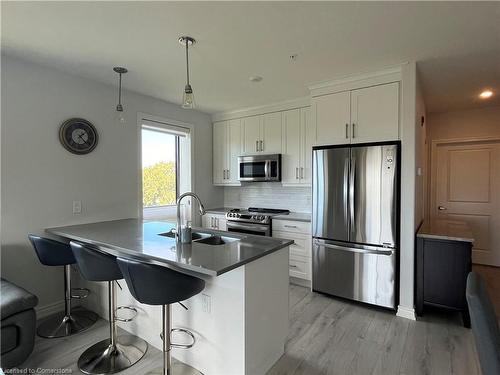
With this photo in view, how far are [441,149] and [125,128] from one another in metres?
4.92

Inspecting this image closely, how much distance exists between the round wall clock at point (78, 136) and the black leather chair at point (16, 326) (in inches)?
59.4

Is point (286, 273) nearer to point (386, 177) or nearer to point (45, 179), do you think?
point (386, 177)

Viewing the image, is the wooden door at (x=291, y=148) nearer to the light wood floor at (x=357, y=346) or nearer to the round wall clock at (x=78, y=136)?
the light wood floor at (x=357, y=346)

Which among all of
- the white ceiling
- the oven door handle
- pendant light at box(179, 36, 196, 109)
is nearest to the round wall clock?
the white ceiling

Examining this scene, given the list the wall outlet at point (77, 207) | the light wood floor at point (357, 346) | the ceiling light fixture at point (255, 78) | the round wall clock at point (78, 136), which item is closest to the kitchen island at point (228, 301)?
the light wood floor at point (357, 346)

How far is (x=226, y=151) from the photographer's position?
15.3 ft

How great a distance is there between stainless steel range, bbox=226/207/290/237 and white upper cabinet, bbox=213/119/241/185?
0.71 metres

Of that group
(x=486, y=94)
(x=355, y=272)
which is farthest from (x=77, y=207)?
(x=486, y=94)

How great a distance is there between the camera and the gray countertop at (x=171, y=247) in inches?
63.9

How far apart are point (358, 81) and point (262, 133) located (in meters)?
1.65

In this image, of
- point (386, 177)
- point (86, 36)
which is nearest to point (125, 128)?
point (86, 36)

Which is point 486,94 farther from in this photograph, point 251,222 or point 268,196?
point 251,222

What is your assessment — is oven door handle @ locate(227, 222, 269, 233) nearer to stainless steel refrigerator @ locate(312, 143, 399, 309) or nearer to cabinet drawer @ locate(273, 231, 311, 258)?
cabinet drawer @ locate(273, 231, 311, 258)

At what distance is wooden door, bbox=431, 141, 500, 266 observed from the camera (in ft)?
13.7
